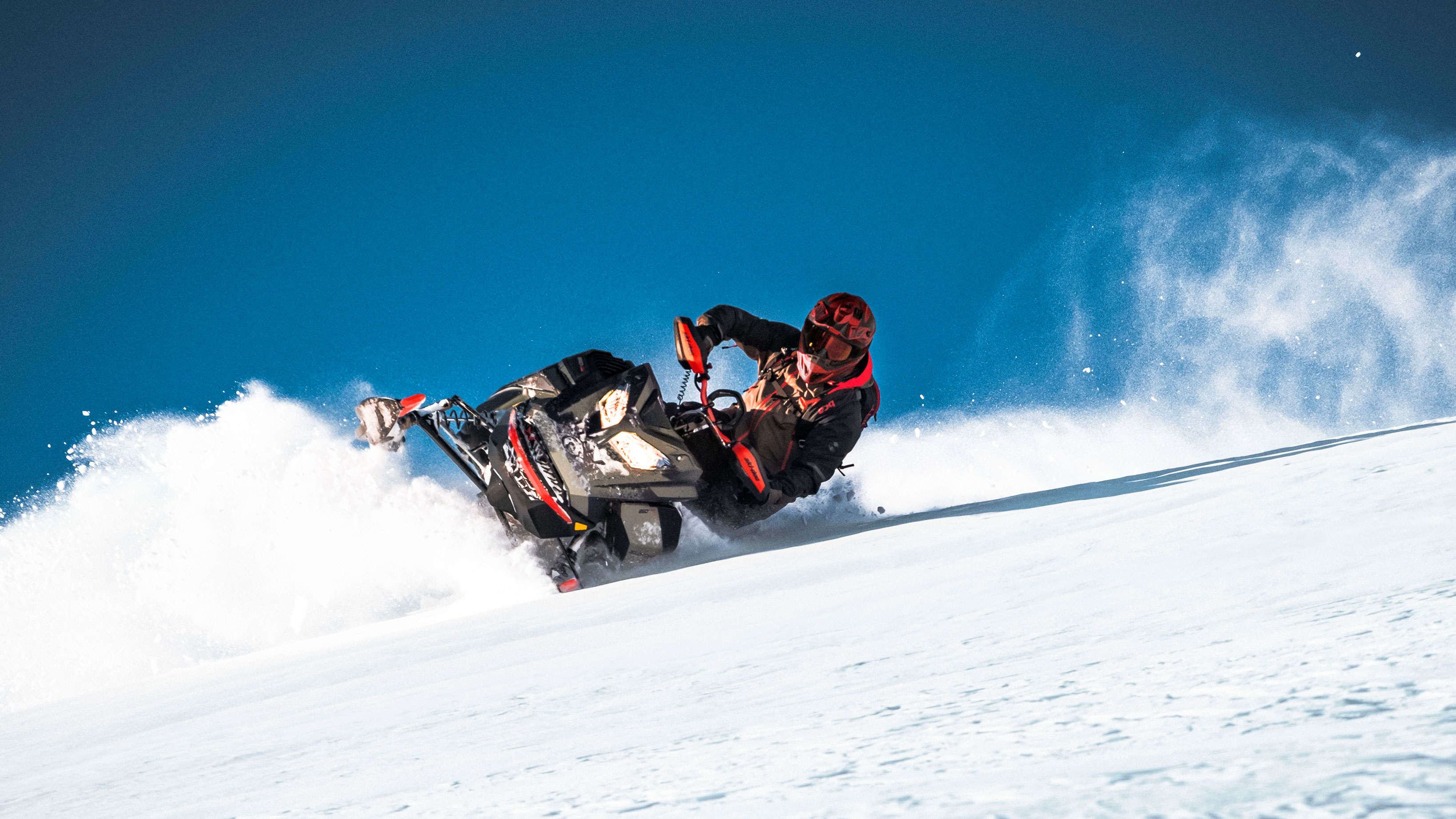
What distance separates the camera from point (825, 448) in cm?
538

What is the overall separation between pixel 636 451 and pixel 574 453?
0.33m

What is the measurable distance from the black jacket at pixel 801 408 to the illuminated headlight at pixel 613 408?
2.68 ft

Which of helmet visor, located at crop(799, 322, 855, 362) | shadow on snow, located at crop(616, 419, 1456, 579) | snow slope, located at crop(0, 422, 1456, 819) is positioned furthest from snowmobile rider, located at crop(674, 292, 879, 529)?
snow slope, located at crop(0, 422, 1456, 819)

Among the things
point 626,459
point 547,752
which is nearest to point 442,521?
point 626,459

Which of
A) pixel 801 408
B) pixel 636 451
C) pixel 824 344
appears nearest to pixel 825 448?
pixel 801 408

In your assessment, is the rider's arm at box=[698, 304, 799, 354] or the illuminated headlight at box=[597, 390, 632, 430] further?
the rider's arm at box=[698, 304, 799, 354]

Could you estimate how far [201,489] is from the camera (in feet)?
18.4

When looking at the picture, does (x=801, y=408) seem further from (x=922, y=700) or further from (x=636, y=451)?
(x=922, y=700)

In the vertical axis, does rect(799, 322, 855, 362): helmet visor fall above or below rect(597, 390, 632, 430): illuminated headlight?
above

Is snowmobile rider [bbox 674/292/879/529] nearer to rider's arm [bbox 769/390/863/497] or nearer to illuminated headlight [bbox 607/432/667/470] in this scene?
rider's arm [bbox 769/390/863/497]

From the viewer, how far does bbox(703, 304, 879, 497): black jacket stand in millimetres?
5289

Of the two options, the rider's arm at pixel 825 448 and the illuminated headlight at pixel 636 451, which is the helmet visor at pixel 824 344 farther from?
the illuminated headlight at pixel 636 451

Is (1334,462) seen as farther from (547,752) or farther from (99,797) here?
(99,797)

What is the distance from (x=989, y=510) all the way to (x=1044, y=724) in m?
3.98
